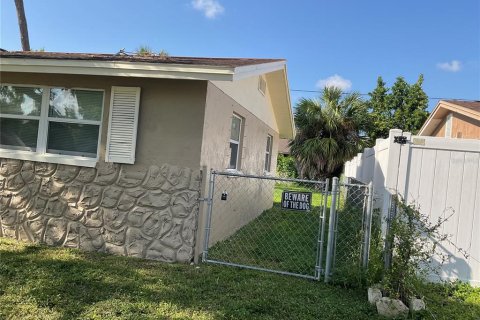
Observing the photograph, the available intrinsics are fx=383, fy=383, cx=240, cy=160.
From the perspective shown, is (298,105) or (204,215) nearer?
(204,215)

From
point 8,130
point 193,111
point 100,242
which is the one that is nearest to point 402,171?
point 193,111

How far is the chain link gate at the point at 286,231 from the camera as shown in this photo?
5.16 metres

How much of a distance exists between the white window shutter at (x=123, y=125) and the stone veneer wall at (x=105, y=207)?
19 centimetres

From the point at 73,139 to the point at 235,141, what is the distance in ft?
10.6

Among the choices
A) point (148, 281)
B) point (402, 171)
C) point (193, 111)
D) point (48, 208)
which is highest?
point (193, 111)

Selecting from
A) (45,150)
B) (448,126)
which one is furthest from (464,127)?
(45,150)

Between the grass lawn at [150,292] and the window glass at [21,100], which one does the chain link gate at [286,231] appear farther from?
the window glass at [21,100]

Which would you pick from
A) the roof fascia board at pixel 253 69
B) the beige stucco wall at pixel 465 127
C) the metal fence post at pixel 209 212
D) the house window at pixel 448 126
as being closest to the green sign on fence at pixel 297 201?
the metal fence post at pixel 209 212

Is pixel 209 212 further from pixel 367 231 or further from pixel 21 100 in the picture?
pixel 21 100

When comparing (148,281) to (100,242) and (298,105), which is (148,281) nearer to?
(100,242)

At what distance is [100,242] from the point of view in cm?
593

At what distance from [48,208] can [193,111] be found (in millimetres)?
2810

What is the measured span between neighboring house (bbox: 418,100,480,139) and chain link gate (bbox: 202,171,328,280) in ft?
27.5

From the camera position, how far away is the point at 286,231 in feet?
28.0
